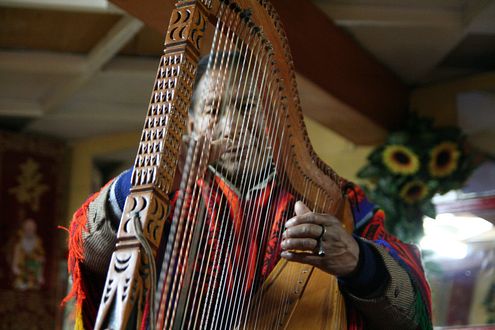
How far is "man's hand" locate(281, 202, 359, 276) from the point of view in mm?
1087

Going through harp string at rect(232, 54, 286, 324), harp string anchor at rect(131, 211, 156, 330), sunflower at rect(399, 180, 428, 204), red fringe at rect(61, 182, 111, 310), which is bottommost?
harp string anchor at rect(131, 211, 156, 330)

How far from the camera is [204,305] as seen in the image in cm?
107

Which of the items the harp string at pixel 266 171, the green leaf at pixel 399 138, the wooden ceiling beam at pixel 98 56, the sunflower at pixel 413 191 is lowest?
the harp string at pixel 266 171

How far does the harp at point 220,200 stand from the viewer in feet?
2.60

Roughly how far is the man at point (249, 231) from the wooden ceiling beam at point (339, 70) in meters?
1.03

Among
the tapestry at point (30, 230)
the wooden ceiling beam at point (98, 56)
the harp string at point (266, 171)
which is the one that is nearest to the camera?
the harp string at point (266, 171)

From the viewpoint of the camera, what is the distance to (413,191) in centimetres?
327

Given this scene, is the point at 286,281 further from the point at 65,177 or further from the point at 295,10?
the point at 65,177

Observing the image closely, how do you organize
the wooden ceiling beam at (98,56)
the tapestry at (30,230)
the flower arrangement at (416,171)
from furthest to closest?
the tapestry at (30,230)
the flower arrangement at (416,171)
the wooden ceiling beam at (98,56)

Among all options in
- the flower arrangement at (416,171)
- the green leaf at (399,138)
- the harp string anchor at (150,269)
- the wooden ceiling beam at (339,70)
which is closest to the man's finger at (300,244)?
the harp string anchor at (150,269)

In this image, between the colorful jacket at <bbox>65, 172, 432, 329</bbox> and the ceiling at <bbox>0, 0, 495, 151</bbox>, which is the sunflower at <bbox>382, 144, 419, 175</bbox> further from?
the colorful jacket at <bbox>65, 172, 432, 329</bbox>

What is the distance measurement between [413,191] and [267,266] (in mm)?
2038

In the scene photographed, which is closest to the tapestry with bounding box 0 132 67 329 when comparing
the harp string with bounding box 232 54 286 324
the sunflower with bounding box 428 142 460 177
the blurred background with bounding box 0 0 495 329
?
the blurred background with bounding box 0 0 495 329

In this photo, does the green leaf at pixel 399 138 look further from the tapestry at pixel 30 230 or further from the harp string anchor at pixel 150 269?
the harp string anchor at pixel 150 269
